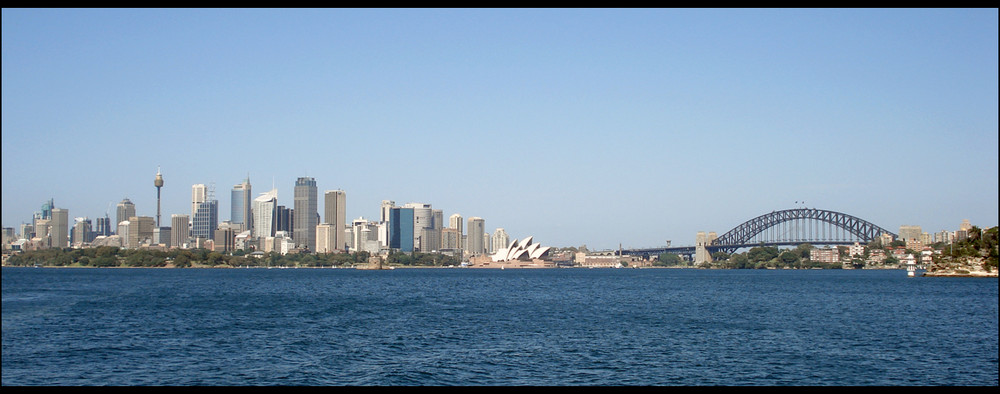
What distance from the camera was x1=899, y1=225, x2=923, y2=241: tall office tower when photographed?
469 ft

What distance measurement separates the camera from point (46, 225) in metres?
91.8

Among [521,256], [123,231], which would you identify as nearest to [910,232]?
[521,256]

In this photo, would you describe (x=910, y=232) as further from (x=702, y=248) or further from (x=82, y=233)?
(x=82, y=233)

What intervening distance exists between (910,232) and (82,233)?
148 meters

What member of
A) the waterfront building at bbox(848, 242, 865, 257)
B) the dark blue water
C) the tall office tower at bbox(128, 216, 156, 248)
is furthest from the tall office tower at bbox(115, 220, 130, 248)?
the dark blue water

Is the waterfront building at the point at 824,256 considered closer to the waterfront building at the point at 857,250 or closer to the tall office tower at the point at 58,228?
the waterfront building at the point at 857,250

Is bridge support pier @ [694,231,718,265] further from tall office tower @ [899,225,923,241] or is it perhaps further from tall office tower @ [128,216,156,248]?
tall office tower @ [128,216,156,248]

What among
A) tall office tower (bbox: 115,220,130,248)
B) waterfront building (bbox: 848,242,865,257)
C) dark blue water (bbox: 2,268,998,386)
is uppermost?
tall office tower (bbox: 115,220,130,248)

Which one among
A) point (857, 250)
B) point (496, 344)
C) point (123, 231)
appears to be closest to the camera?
point (496, 344)

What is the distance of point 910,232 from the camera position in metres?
144

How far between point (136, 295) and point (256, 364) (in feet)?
100

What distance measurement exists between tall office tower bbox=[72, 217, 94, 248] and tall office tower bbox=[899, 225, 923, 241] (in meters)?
142
